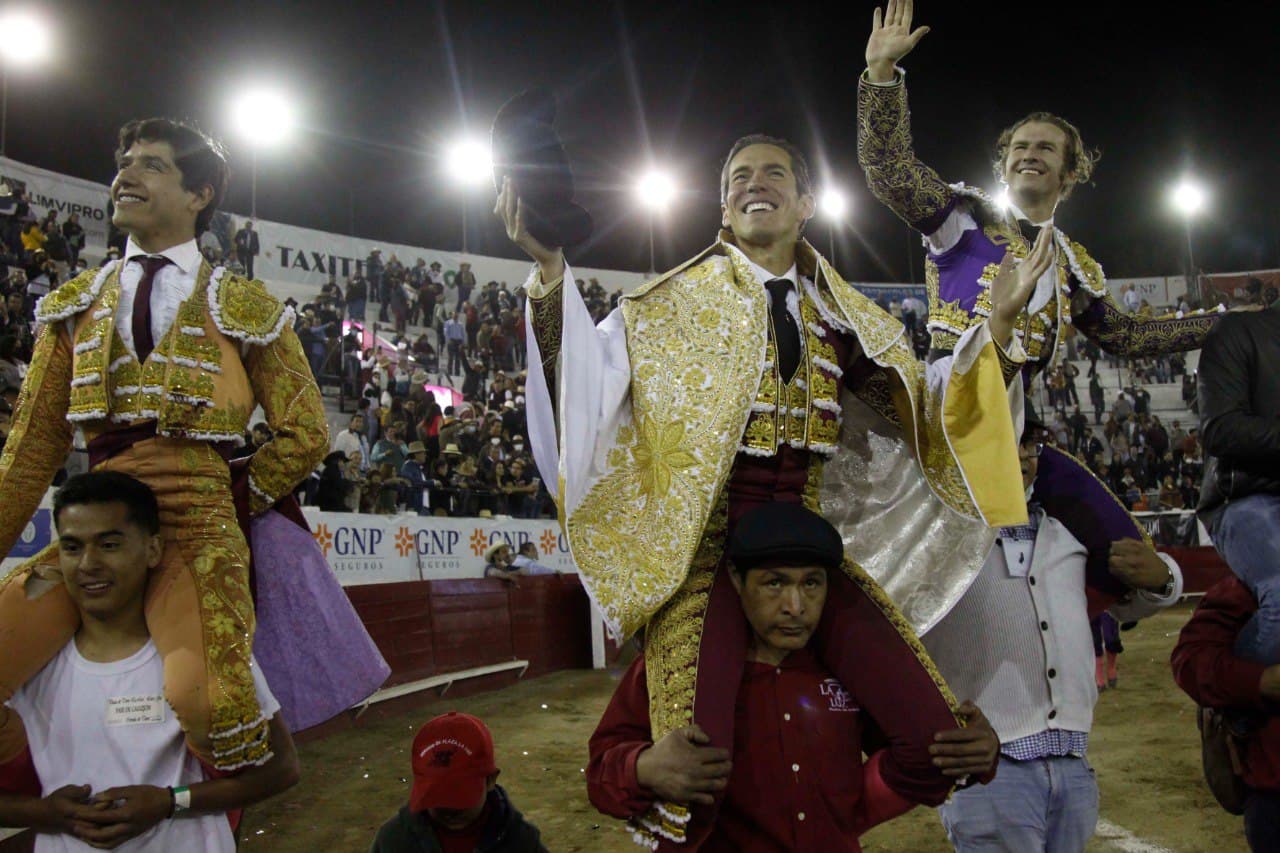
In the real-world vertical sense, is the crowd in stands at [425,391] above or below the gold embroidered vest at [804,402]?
above

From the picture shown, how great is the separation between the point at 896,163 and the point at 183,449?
2008mm

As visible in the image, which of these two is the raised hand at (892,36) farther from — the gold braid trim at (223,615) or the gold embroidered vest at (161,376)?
the gold braid trim at (223,615)

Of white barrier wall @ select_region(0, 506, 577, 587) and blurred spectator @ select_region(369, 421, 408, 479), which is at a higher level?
blurred spectator @ select_region(369, 421, 408, 479)

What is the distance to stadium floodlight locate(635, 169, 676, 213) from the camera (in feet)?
82.6

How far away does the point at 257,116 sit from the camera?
2005cm

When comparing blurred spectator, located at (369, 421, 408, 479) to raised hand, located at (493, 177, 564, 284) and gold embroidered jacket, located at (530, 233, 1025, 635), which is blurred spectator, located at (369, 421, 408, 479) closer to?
gold embroidered jacket, located at (530, 233, 1025, 635)

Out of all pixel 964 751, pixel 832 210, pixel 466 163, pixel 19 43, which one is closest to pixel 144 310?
pixel 964 751

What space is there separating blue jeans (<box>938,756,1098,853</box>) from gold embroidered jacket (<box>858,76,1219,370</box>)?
114 cm

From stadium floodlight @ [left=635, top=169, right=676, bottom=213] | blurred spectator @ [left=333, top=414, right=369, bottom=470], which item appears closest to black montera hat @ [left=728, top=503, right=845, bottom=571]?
blurred spectator @ [left=333, top=414, right=369, bottom=470]

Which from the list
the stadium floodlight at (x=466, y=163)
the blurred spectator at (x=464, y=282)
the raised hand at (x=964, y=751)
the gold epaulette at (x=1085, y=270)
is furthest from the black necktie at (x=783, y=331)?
the stadium floodlight at (x=466, y=163)

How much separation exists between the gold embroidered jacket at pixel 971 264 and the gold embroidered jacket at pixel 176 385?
1.67 meters

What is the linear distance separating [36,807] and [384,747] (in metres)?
4.81

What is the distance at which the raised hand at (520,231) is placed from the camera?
6.84ft

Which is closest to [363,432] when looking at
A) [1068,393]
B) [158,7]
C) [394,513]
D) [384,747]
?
[394,513]
